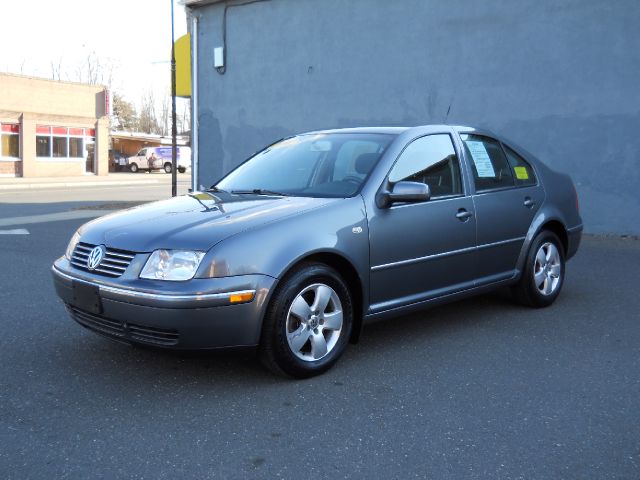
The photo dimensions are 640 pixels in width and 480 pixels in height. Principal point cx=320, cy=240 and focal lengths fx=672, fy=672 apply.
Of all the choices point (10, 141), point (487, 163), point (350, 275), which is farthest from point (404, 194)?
point (10, 141)

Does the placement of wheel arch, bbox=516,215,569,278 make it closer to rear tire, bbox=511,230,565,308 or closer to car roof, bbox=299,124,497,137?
rear tire, bbox=511,230,565,308

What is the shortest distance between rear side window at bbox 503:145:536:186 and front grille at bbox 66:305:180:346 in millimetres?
3403

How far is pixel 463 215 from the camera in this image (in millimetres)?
4988

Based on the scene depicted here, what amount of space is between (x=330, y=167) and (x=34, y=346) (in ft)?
7.92

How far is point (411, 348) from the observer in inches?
186

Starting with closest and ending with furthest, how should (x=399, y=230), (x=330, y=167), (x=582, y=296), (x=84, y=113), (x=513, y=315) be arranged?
(x=399, y=230) < (x=330, y=167) < (x=513, y=315) < (x=582, y=296) < (x=84, y=113)

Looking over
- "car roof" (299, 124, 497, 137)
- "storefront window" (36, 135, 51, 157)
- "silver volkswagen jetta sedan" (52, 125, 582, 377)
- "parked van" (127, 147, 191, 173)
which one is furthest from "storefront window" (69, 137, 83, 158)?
"car roof" (299, 124, 497, 137)

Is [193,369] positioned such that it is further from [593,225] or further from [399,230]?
[593,225]

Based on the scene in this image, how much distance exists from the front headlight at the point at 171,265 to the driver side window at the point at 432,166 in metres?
1.59

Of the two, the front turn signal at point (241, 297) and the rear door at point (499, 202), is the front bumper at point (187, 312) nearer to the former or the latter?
the front turn signal at point (241, 297)

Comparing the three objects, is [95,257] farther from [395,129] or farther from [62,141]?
[62,141]

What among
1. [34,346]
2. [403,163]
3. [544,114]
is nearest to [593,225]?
[544,114]

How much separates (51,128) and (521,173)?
123 ft

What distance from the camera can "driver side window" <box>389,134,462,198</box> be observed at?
4.73 metres
